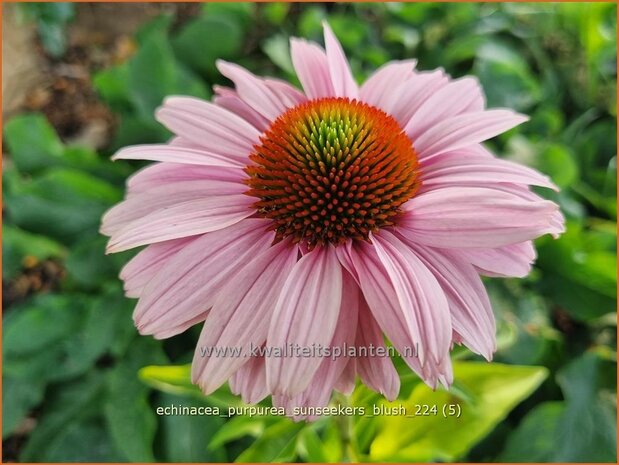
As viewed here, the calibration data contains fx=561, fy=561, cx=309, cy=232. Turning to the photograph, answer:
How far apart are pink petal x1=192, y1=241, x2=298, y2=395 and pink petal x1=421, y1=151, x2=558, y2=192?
0.55 feet

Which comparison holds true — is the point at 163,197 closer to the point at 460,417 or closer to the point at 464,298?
the point at 464,298

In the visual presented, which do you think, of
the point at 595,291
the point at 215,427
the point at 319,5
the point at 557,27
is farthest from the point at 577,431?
the point at 319,5

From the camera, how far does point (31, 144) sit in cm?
121

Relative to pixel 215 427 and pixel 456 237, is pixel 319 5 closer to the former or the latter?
pixel 215 427

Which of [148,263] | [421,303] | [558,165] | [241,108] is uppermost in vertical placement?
[241,108]

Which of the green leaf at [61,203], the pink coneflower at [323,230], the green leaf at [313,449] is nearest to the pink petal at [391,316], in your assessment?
the pink coneflower at [323,230]

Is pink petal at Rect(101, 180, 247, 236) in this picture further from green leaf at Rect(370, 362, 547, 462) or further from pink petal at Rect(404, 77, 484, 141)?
green leaf at Rect(370, 362, 547, 462)

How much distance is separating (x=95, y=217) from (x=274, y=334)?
81 cm

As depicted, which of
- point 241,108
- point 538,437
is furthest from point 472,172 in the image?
point 538,437

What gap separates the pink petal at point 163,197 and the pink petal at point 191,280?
0.19 ft

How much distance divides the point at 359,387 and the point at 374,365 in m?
0.16

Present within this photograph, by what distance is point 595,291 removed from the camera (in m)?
1.05

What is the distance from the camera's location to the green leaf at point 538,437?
0.95 meters

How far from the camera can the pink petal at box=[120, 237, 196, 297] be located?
49cm
